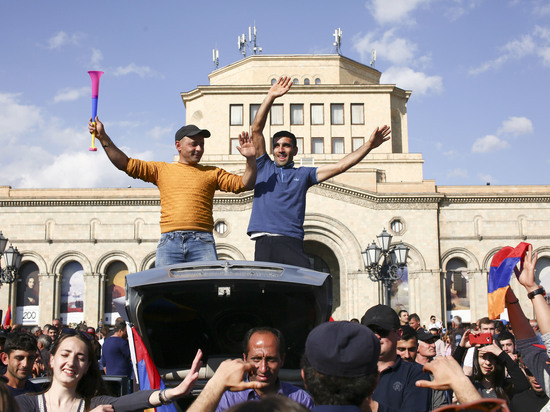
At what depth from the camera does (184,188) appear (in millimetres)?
6242

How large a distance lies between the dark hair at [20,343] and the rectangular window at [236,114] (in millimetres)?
40410

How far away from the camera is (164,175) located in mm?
6328

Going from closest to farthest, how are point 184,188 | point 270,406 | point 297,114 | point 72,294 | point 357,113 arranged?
point 270,406 → point 184,188 → point 72,294 → point 357,113 → point 297,114

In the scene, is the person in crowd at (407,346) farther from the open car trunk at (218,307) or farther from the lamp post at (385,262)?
the lamp post at (385,262)

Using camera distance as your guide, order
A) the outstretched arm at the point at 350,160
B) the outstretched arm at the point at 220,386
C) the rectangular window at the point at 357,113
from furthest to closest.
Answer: the rectangular window at the point at 357,113 → the outstretched arm at the point at 350,160 → the outstretched arm at the point at 220,386

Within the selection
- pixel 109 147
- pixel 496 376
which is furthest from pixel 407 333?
pixel 109 147

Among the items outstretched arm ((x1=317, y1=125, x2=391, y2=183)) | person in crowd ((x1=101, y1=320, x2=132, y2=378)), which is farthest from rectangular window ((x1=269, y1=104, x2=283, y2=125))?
outstretched arm ((x1=317, y1=125, x2=391, y2=183))

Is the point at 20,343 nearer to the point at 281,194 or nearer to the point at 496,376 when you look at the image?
the point at 281,194

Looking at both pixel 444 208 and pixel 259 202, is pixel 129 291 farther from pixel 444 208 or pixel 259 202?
pixel 444 208

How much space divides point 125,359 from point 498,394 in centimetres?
580

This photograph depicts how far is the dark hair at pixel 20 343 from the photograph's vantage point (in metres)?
5.92

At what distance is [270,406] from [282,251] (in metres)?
4.22

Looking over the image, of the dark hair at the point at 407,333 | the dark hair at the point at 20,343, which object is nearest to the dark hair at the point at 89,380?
the dark hair at the point at 20,343

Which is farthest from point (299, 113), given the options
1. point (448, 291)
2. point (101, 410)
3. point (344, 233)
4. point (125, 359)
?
point (101, 410)
